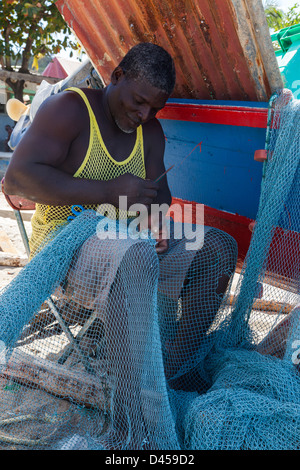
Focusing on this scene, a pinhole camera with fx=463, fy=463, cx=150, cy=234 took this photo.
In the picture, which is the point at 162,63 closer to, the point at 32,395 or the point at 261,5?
the point at 261,5

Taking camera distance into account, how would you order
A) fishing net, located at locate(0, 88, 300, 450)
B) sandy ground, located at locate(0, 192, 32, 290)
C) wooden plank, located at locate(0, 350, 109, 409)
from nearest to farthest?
fishing net, located at locate(0, 88, 300, 450) → wooden plank, located at locate(0, 350, 109, 409) → sandy ground, located at locate(0, 192, 32, 290)

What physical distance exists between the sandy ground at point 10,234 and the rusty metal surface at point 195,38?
1.88 metres

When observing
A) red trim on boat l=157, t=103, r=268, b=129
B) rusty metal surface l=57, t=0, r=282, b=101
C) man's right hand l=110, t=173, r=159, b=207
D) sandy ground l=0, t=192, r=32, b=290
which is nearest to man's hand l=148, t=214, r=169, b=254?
man's right hand l=110, t=173, r=159, b=207

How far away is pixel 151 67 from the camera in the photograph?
226 cm

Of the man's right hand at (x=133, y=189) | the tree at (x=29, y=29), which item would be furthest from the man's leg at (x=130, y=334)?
the tree at (x=29, y=29)

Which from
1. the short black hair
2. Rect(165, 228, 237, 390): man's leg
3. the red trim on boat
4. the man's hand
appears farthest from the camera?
→ the red trim on boat

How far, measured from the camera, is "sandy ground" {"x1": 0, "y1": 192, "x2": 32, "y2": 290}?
13.4ft

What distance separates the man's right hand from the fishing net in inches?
8.5

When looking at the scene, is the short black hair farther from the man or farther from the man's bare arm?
the man's bare arm

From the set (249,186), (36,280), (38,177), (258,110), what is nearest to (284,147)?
(258,110)

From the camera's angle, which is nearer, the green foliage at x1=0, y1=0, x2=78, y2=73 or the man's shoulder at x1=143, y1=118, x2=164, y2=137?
the man's shoulder at x1=143, y1=118, x2=164, y2=137

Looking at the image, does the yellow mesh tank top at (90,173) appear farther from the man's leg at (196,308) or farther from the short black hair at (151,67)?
the man's leg at (196,308)

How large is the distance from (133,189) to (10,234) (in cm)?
367

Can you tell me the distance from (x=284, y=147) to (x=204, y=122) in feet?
2.77
